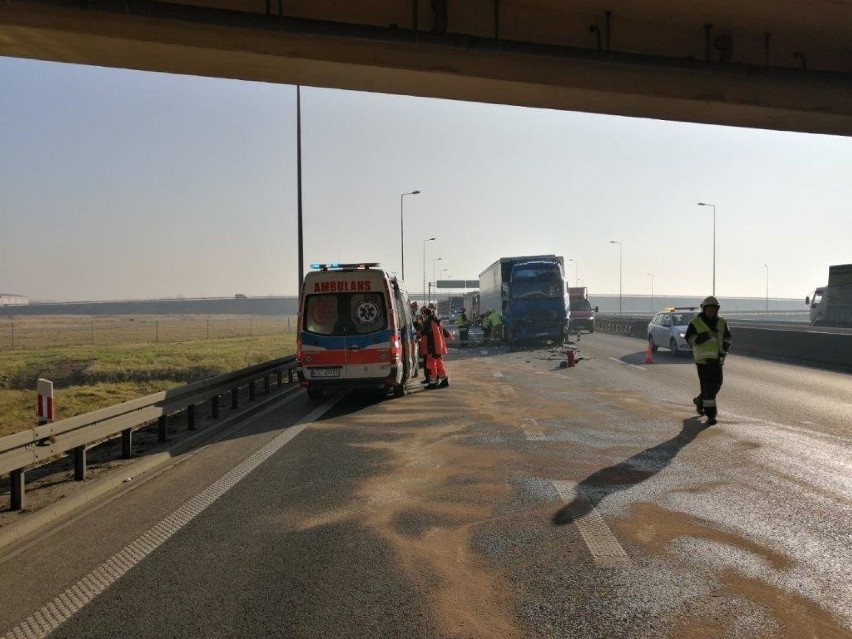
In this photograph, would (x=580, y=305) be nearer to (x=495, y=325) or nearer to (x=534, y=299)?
(x=495, y=325)

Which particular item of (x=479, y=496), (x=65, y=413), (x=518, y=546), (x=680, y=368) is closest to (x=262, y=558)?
(x=518, y=546)

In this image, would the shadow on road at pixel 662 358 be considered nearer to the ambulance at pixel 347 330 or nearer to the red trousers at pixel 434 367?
the red trousers at pixel 434 367

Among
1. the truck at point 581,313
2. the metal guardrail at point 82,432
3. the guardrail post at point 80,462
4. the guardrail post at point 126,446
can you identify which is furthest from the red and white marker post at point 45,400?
the truck at point 581,313

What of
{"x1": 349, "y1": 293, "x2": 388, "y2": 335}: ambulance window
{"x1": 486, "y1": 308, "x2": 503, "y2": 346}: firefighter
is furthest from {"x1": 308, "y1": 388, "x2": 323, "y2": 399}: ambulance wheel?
{"x1": 486, "y1": 308, "x2": 503, "y2": 346}: firefighter

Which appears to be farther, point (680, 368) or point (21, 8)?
point (680, 368)

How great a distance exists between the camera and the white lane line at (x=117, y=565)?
13.3 feet

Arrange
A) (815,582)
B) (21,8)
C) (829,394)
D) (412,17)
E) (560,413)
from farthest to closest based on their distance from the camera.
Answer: (829,394), (560,413), (412,17), (21,8), (815,582)

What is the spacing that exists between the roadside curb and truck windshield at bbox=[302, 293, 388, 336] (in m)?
2.38

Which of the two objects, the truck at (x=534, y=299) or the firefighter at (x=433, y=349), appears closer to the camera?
the firefighter at (x=433, y=349)

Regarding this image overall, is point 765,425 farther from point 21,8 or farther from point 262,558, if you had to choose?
point 21,8

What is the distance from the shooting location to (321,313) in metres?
13.7

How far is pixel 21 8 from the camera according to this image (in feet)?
25.0

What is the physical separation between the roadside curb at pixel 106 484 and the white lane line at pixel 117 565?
3.27 feet

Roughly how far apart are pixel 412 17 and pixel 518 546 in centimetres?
615
